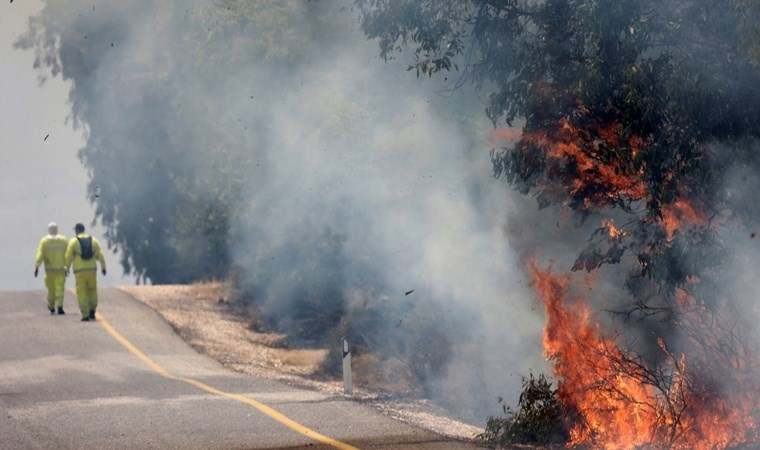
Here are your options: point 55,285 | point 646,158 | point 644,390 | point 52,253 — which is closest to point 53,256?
point 52,253

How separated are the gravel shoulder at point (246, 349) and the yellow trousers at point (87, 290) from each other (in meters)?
1.63

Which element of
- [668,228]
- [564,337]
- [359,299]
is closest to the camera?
[668,228]

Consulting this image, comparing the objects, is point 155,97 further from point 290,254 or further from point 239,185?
point 290,254

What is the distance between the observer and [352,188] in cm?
2303

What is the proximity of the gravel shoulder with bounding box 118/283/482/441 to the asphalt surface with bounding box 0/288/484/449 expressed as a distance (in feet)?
1.56

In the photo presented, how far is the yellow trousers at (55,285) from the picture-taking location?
25859 millimetres

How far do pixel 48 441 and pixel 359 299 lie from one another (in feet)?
41.0

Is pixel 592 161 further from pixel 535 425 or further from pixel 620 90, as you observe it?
pixel 535 425

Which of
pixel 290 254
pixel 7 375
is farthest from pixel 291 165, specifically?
pixel 7 375

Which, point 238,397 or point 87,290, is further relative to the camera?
point 87,290

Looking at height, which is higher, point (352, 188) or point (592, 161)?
point (352, 188)

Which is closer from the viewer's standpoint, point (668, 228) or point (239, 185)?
point (668, 228)

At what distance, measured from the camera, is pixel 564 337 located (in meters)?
13.6

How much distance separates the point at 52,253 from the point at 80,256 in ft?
3.82
